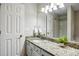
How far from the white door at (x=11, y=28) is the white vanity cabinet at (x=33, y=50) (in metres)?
0.12

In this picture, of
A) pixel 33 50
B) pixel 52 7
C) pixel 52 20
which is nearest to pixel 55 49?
pixel 33 50

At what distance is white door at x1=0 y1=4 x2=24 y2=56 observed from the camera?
1.98 meters

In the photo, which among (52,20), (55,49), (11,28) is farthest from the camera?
(52,20)

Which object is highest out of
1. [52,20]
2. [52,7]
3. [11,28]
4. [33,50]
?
[52,7]

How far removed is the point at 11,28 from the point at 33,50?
1.45 feet

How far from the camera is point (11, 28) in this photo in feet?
6.55

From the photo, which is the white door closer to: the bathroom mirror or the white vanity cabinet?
the white vanity cabinet

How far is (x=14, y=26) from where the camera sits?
6.56 feet

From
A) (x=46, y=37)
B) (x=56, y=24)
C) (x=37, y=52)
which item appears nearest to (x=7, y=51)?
(x=37, y=52)

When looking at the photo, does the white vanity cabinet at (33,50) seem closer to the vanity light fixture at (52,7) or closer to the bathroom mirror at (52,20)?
the bathroom mirror at (52,20)

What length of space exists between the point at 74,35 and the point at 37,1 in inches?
27.2

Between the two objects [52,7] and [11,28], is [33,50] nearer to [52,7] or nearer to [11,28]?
[11,28]

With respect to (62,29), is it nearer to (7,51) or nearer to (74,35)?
(74,35)

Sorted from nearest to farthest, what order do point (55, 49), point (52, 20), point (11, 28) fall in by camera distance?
point (55, 49) → point (11, 28) → point (52, 20)
